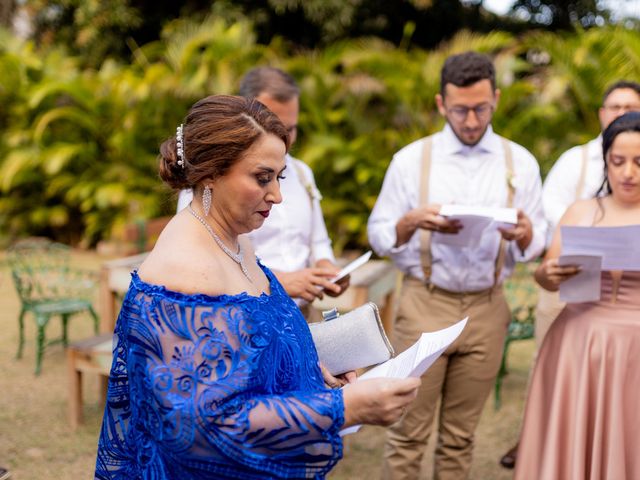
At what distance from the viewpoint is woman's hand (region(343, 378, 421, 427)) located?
5.76 ft

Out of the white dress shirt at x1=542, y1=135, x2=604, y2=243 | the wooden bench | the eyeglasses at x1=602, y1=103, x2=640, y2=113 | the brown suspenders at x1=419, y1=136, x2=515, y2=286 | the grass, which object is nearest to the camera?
the brown suspenders at x1=419, y1=136, x2=515, y2=286

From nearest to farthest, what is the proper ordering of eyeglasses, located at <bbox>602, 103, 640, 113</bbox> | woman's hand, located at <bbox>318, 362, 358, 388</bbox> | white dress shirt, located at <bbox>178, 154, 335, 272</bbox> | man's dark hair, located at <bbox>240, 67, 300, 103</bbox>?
woman's hand, located at <bbox>318, 362, 358, 388</bbox> < man's dark hair, located at <bbox>240, 67, 300, 103</bbox> < white dress shirt, located at <bbox>178, 154, 335, 272</bbox> < eyeglasses, located at <bbox>602, 103, 640, 113</bbox>

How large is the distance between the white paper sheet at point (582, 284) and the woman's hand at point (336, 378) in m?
1.10

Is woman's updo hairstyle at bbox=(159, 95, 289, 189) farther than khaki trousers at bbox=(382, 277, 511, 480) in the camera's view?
No

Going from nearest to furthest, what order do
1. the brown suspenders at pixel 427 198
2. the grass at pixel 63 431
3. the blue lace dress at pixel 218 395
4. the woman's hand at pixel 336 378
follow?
the blue lace dress at pixel 218 395
the woman's hand at pixel 336 378
the brown suspenders at pixel 427 198
the grass at pixel 63 431

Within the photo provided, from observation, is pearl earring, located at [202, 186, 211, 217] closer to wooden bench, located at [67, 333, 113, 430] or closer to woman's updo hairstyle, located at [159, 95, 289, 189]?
woman's updo hairstyle, located at [159, 95, 289, 189]

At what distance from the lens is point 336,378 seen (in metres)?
2.30

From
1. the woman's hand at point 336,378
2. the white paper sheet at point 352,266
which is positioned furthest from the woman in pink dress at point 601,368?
the woman's hand at point 336,378

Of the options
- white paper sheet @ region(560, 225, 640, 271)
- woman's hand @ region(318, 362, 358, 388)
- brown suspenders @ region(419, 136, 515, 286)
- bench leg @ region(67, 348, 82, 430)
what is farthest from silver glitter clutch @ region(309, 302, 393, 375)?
bench leg @ region(67, 348, 82, 430)

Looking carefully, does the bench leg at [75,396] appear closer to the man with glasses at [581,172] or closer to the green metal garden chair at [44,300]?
the green metal garden chair at [44,300]

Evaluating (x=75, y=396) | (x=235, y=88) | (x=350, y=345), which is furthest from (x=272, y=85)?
(x=235, y=88)

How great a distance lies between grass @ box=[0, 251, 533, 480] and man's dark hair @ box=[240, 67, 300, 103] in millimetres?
2371

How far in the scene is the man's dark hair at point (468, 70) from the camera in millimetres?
3324

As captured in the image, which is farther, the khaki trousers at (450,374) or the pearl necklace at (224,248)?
the khaki trousers at (450,374)
